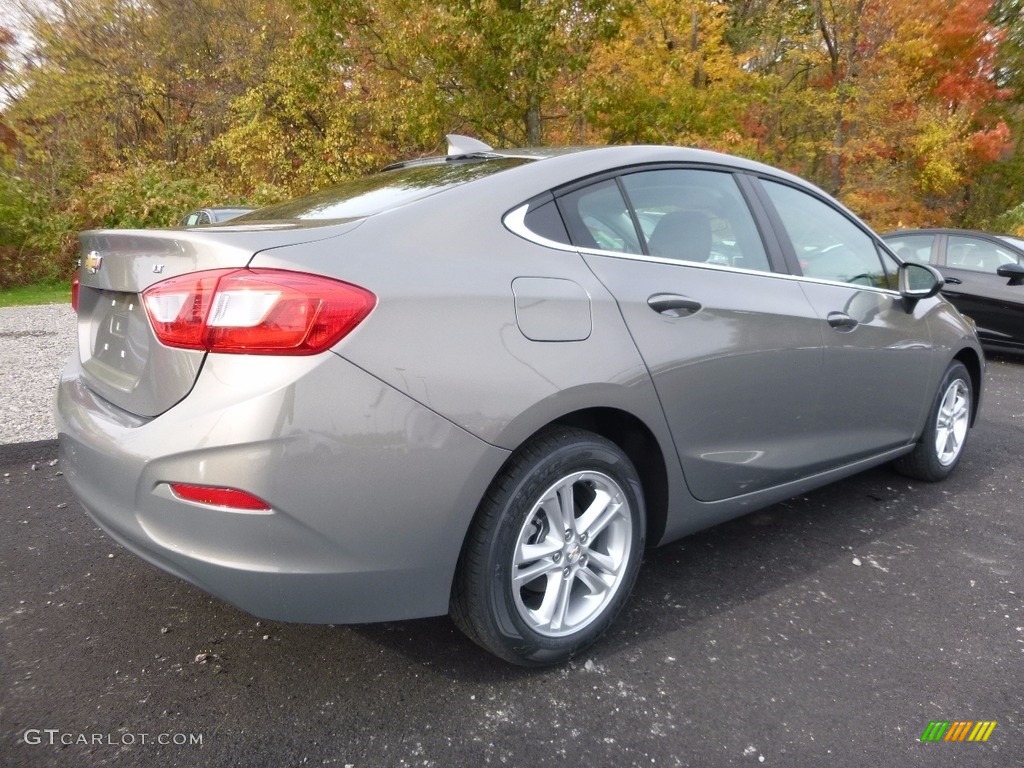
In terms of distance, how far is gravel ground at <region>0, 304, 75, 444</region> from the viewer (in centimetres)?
509

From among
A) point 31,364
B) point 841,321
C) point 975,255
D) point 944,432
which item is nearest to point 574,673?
point 841,321

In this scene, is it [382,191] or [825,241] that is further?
[825,241]

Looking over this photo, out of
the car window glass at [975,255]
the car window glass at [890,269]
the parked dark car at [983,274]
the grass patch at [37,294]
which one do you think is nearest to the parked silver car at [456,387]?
the car window glass at [890,269]

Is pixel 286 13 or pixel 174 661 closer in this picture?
pixel 174 661

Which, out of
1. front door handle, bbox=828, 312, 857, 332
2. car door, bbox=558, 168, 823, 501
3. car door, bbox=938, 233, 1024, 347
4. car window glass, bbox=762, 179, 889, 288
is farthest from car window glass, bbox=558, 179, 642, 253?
car door, bbox=938, 233, 1024, 347

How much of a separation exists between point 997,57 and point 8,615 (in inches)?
1040

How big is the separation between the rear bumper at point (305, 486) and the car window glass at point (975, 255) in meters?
8.39

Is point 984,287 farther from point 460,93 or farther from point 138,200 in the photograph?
point 138,200

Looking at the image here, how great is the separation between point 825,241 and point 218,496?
279 cm

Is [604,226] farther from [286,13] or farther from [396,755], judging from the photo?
[286,13]

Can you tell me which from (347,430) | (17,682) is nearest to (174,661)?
(17,682)

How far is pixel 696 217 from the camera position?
9.77ft

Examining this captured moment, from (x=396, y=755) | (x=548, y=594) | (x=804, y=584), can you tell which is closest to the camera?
(x=396, y=755)

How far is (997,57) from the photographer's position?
22.1 metres
